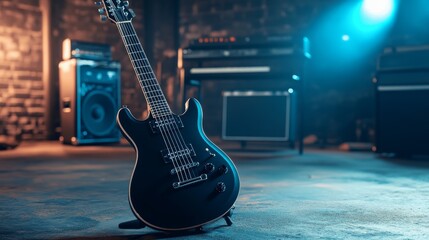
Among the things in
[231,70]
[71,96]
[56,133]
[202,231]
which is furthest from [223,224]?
[56,133]

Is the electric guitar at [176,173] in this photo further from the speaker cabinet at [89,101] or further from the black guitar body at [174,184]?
the speaker cabinet at [89,101]

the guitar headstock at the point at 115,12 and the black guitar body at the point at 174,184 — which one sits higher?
the guitar headstock at the point at 115,12

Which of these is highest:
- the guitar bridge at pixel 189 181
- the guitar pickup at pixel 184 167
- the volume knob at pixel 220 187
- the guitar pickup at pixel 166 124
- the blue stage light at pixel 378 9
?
the blue stage light at pixel 378 9

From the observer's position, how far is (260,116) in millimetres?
5023

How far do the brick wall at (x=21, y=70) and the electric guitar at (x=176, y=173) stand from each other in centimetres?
451

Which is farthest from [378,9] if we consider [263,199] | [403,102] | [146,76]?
[146,76]

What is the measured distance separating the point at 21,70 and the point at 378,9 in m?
4.00

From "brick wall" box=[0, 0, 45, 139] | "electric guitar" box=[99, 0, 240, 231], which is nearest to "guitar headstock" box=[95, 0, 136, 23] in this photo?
"electric guitar" box=[99, 0, 240, 231]

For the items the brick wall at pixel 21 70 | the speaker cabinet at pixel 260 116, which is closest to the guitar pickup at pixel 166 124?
the speaker cabinet at pixel 260 116

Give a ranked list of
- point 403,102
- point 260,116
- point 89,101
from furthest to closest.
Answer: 1. point 89,101
2. point 260,116
3. point 403,102

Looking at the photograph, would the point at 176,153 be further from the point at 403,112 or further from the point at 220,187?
the point at 403,112

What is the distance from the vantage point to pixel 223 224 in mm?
1817

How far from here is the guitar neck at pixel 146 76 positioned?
6.04 ft

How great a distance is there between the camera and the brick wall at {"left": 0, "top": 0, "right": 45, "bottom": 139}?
19.1ft
